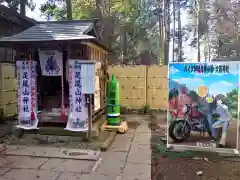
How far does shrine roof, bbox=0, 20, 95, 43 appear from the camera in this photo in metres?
5.86

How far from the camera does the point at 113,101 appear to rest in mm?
7273

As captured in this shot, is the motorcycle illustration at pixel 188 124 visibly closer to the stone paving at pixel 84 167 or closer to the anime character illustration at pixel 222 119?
the anime character illustration at pixel 222 119

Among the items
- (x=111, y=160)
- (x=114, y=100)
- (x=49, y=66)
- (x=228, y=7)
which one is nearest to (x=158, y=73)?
(x=114, y=100)

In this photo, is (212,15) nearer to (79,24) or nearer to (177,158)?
(79,24)

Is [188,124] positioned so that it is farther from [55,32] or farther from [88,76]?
[55,32]

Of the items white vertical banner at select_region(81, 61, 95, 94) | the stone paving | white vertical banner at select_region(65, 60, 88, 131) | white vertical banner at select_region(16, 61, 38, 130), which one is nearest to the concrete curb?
the stone paving

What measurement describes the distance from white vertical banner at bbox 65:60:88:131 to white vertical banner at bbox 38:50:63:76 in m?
0.35

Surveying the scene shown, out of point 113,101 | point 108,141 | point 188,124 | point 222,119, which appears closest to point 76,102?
point 108,141

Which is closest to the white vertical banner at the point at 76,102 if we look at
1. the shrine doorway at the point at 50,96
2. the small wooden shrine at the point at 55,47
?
the small wooden shrine at the point at 55,47

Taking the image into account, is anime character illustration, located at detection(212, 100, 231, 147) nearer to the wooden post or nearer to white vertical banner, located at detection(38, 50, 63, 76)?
the wooden post

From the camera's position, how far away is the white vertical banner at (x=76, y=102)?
20.0 ft

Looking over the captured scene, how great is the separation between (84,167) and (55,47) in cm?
310

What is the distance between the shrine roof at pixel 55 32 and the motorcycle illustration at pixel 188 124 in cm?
258

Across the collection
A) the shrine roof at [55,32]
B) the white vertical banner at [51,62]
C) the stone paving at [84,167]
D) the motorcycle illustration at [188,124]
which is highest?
the shrine roof at [55,32]
